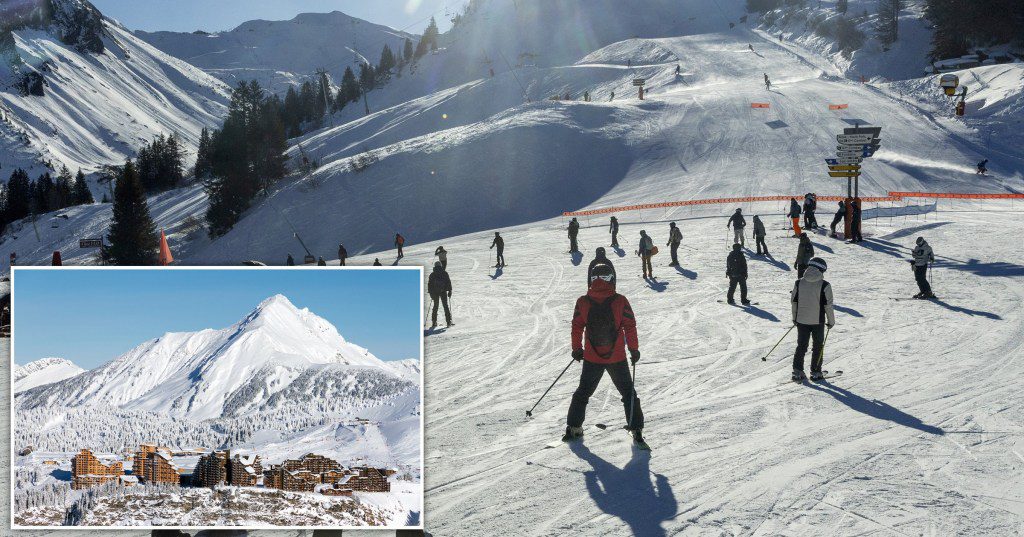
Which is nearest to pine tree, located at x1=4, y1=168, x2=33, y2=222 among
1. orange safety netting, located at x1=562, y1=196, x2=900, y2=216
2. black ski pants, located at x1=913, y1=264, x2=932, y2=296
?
orange safety netting, located at x1=562, y1=196, x2=900, y2=216

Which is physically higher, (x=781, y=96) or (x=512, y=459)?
(x=781, y=96)

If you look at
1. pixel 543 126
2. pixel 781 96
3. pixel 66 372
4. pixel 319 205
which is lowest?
pixel 66 372

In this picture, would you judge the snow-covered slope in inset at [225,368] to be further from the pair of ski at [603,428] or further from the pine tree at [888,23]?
the pine tree at [888,23]

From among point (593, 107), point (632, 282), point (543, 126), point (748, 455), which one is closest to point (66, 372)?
point (748, 455)

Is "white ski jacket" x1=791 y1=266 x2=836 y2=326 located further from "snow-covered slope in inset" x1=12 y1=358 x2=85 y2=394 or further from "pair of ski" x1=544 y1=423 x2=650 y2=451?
"snow-covered slope in inset" x1=12 y1=358 x2=85 y2=394

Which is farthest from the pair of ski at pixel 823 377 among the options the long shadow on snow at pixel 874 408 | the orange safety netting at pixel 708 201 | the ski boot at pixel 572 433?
the orange safety netting at pixel 708 201

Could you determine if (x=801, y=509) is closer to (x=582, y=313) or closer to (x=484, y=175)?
(x=582, y=313)
